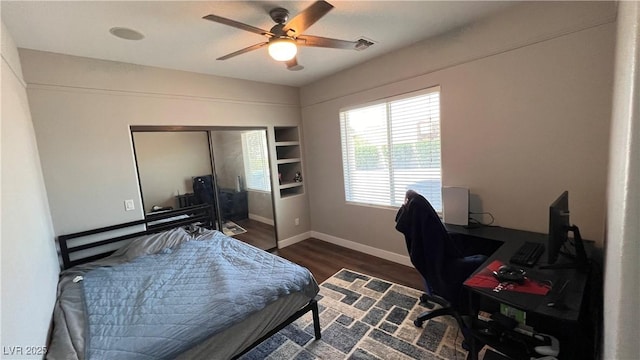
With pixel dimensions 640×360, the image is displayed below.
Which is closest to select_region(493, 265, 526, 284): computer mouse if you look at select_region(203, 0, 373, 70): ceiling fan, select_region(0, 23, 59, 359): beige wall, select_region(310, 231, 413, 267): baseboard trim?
select_region(310, 231, 413, 267): baseboard trim

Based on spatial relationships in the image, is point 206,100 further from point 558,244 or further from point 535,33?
point 558,244

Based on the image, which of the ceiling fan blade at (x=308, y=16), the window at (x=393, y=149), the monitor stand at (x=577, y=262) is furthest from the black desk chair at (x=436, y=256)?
the ceiling fan blade at (x=308, y=16)

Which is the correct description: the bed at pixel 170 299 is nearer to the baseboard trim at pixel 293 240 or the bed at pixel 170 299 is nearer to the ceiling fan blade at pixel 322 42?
the baseboard trim at pixel 293 240

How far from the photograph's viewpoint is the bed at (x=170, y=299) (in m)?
1.42

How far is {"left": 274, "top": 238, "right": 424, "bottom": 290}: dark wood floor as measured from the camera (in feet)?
9.91

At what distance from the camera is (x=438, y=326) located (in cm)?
217

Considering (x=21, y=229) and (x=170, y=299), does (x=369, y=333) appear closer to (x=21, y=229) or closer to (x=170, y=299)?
(x=170, y=299)

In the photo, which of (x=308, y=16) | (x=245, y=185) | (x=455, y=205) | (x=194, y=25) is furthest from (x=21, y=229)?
(x=455, y=205)

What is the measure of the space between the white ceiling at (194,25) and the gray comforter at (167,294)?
195cm

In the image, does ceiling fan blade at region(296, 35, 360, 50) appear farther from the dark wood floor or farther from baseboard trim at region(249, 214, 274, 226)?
baseboard trim at region(249, 214, 274, 226)

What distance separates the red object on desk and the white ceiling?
2044mm

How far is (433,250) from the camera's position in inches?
75.1

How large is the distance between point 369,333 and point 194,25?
9.67 feet

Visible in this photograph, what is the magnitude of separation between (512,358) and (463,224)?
1352 millimetres
